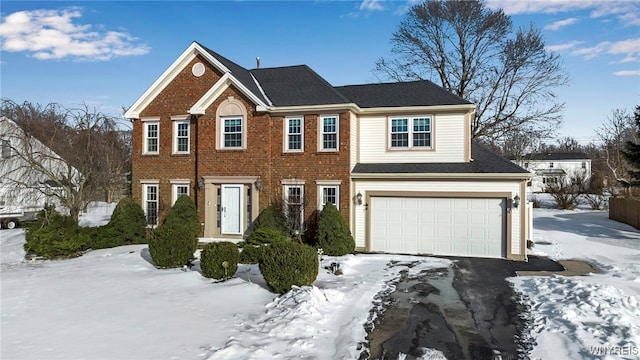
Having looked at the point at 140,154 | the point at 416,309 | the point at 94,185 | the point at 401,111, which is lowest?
the point at 416,309

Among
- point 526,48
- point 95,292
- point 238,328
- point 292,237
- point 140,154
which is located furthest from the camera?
point 526,48

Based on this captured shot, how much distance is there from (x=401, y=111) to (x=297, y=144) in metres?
4.48

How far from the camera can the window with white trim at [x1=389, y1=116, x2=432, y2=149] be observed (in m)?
15.9

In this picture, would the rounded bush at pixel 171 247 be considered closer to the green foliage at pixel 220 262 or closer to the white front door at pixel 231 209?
the green foliage at pixel 220 262

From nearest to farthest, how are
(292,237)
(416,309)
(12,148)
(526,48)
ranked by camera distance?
(416,309) → (292,237) → (12,148) → (526,48)

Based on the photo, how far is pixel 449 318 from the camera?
314 inches

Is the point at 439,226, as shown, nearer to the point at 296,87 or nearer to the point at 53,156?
the point at 296,87

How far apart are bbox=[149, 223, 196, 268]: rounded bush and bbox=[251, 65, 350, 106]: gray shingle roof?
23.7ft

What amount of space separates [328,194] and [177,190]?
721 cm

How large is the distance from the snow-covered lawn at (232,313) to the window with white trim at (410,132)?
5.23 meters

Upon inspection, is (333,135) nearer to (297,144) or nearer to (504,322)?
(297,144)

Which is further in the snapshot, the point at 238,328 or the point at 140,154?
the point at 140,154

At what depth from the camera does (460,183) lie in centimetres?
1457

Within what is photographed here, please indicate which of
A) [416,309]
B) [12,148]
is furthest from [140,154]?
[416,309]
